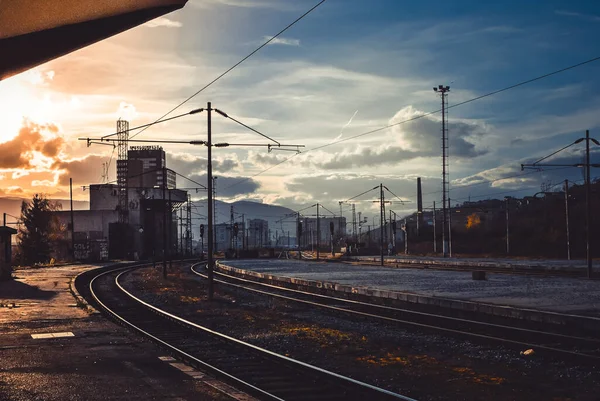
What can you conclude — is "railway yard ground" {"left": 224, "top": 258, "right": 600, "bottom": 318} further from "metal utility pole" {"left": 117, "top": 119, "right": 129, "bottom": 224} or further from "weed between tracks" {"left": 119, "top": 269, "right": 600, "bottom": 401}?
"metal utility pole" {"left": 117, "top": 119, "right": 129, "bottom": 224}

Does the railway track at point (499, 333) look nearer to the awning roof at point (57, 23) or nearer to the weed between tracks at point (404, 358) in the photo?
the weed between tracks at point (404, 358)

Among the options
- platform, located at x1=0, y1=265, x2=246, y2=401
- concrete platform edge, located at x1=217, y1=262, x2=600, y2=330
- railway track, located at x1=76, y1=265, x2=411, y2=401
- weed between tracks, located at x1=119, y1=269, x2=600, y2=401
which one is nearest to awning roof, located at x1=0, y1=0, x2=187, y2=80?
platform, located at x1=0, y1=265, x2=246, y2=401

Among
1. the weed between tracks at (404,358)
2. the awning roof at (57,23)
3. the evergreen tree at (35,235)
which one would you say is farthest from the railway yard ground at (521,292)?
the evergreen tree at (35,235)

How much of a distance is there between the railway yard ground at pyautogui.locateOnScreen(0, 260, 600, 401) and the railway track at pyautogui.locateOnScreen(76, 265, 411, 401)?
591mm

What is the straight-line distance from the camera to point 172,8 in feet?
42.2

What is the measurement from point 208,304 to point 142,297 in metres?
5.84

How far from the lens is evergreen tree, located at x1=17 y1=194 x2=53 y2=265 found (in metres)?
96.9

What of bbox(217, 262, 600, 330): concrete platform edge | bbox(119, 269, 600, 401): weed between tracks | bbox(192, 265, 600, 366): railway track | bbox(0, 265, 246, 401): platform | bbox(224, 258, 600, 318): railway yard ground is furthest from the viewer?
bbox(224, 258, 600, 318): railway yard ground

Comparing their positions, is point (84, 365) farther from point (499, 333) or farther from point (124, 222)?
point (124, 222)

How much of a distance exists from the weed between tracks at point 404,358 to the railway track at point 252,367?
65 cm

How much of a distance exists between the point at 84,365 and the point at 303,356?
438cm

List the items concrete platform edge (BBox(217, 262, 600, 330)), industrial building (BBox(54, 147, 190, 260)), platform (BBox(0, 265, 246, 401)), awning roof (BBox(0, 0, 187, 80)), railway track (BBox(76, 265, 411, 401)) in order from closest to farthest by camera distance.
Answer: awning roof (BBox(0, 0, 187, 80)), railway track (BBox(76, 265, 411, 401)), platform (BBox(0, 265, 246, 401)), concrete platform edge (BBox(217, 262, 600, 330)), industrial building (BBox(54, 147, 190, 260))

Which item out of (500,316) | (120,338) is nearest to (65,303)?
(120,338)

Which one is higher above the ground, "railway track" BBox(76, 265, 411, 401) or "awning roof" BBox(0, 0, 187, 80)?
"awning roof" BBox(0, 0, 187, 80)
